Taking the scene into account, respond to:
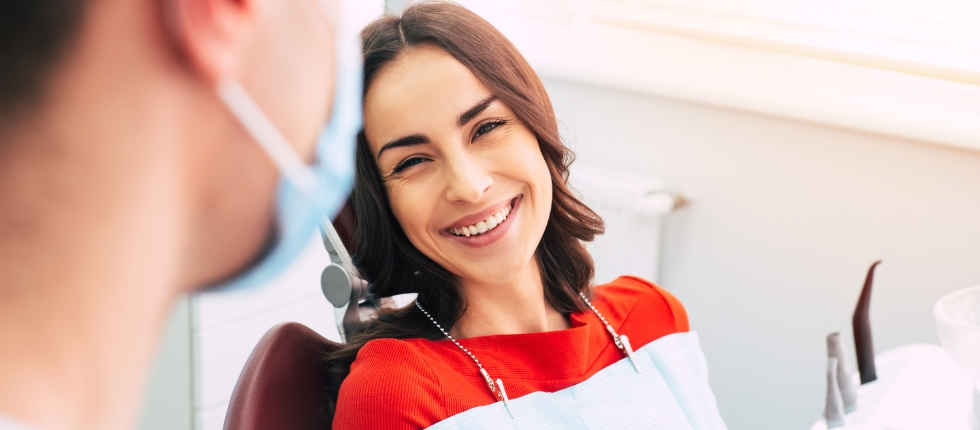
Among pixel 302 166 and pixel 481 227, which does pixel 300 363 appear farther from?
pixel 302 166

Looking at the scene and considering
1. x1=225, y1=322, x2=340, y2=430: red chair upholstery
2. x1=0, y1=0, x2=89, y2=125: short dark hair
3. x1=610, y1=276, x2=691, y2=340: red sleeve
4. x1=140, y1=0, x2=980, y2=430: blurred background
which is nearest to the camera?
x1=0, y1=0, x2=89, y2=125: short dark hair

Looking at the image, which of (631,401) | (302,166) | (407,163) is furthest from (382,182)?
(302,166)

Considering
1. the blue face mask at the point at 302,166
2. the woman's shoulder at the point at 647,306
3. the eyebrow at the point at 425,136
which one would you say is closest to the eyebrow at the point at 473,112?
the eyebrow at the point at 425,136

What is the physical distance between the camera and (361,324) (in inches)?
40.0

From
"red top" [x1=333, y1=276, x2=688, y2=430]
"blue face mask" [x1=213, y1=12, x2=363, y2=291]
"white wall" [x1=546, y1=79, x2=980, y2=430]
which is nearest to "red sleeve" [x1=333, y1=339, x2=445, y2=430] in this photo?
"red top" [x1=333, y1=276, x2=688, y2=430]

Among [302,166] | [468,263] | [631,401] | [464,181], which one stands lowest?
[631,401]

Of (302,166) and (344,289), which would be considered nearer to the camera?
(302,166)

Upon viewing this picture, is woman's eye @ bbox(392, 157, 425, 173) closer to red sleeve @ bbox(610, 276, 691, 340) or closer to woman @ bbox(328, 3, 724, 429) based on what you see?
woman @ bbox(328, 3, 724, 429)

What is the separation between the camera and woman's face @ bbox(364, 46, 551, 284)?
2.80ft

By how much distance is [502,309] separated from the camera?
40.4 inches

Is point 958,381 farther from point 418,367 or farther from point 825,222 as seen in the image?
point 418,367

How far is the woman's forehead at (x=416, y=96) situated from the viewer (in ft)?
2.78

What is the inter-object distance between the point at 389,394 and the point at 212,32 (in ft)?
2.41

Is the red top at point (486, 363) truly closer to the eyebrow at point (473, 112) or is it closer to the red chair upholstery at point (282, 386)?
the red chair upholstery at point (282, 386)
